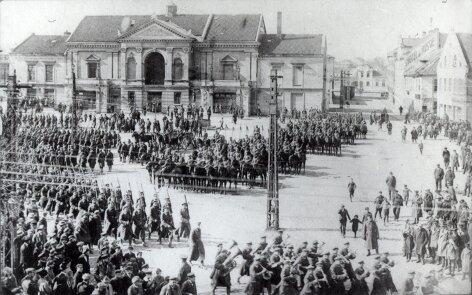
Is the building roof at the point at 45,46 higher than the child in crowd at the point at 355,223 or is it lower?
higher

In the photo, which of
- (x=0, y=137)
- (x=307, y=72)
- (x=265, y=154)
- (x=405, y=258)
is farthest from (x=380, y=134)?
(x=0, y=137)

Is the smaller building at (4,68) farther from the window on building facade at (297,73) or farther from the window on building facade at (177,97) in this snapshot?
the window on building facade at (297,73)

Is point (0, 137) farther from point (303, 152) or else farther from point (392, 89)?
point (392, 89)

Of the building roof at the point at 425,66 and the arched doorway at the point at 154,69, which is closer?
the building roof at the point at 425,66

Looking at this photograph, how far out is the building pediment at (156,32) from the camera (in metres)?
20.0

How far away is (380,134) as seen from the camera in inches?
904

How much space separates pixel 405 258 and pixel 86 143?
14.3 meters

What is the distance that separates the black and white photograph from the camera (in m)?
10.3

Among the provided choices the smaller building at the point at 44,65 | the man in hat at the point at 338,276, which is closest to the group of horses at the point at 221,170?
the smaller building at the point at 44,65

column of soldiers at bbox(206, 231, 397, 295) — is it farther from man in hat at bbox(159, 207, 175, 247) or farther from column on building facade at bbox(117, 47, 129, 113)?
column on building facade at bbox(117, 47, 129, 113)

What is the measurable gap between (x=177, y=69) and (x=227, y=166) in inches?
255

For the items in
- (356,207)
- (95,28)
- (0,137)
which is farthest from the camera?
(95,28)

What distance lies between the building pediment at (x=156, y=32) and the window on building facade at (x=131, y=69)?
87 centimetres

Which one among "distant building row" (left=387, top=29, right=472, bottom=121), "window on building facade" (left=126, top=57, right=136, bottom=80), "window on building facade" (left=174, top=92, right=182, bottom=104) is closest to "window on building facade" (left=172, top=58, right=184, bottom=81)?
"window on building facade" (left=174, top=92, right=182, bottom=104)
